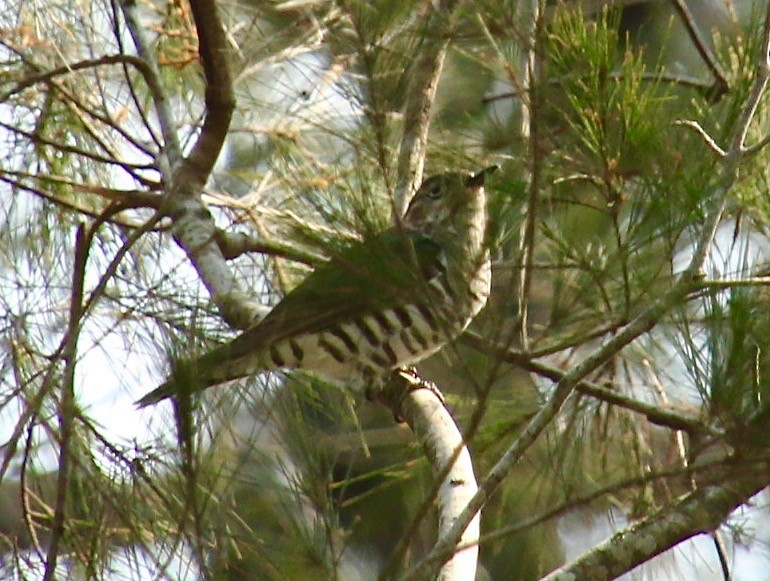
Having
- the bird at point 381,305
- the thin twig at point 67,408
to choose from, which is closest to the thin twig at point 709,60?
the bird at point 381,305

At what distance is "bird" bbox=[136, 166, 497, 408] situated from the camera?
8.00ft

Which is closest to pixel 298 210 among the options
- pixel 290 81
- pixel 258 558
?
pixel 290 81

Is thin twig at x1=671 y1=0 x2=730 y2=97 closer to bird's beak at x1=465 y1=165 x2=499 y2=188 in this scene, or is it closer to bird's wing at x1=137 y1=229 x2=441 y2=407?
bird's beak at x1=465 y1=165 x2=499 y2=188

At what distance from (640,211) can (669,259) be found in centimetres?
12

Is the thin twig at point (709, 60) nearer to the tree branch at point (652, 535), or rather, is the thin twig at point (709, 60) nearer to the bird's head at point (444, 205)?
the bird's head at point (444, 205)

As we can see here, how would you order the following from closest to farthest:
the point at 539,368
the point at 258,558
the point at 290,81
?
the point at 258,558 < the point at 539,368 < the point at 290,81

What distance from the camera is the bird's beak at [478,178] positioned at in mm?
2838

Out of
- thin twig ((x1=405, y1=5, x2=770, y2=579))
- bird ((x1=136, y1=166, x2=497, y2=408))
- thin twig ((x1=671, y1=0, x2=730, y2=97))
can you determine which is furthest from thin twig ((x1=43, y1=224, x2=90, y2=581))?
thin twig ((x1=671, y1=0, x2=730, y2=97))

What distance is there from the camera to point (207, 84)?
357 cm

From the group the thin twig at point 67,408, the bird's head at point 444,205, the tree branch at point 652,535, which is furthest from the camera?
the bird's head at point 444,205

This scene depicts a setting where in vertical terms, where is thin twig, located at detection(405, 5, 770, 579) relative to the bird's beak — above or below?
below

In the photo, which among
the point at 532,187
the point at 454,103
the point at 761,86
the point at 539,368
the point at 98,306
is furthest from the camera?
the point at 454,103

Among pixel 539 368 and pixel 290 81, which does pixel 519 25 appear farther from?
pixel 290 81

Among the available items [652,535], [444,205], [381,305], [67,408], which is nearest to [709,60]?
[444,205]
